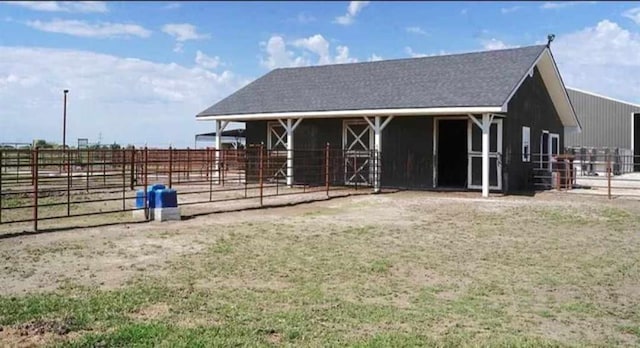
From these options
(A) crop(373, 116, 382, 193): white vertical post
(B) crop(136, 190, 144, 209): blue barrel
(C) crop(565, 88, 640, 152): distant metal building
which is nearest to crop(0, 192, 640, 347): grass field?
(B) crop(136, 190, 144, 209): blue barrel

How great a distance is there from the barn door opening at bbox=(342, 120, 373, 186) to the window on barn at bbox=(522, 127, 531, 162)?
14.4ft

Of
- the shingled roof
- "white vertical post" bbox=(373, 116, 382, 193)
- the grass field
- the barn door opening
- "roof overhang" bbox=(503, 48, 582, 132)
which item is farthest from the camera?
the barn door opening

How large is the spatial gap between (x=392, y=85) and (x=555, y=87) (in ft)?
17.8

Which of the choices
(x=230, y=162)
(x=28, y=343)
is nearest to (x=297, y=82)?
(x=230, y=162)

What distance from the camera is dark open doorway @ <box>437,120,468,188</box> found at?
59.6ft

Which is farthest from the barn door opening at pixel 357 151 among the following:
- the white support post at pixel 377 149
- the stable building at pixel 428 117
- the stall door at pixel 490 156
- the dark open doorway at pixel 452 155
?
the stall door at pixel 490 156

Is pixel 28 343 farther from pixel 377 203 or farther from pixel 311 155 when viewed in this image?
pixel 311 155

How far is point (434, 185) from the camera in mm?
17141

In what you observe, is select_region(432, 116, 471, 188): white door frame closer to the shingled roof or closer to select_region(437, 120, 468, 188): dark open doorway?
the shingled roof

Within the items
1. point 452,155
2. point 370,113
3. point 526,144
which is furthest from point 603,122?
point 370,113

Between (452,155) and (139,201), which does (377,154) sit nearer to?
(452,155)

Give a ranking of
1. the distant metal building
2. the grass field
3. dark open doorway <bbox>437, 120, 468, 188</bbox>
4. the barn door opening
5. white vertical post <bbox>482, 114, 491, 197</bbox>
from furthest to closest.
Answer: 1. the distant metal building
2. dark open doorway <bbox>437, 120, 468, 188</bbox>
3. the barn door opening
4. white vertical post <bbox>482, 114, 491, 197</bbox>
5. the grass field

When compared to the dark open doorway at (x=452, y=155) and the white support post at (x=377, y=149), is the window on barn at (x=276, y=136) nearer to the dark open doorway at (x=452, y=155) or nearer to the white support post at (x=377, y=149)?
the white support post at (x=377, y=149)

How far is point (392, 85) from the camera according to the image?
1797 centimetres
